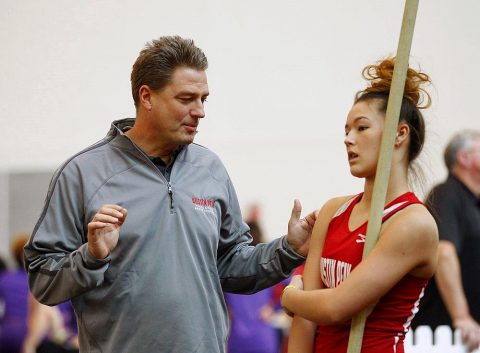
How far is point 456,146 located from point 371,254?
2630 millimetres

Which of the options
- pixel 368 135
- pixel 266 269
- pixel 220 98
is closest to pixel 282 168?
pixel 220 98

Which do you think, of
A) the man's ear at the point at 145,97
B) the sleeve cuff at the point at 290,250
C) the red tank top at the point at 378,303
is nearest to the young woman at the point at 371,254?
the red tank top at the point at 378,303

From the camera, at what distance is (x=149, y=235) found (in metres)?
2.62

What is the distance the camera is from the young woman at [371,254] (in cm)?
230

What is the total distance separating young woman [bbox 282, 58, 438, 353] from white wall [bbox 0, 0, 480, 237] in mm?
422

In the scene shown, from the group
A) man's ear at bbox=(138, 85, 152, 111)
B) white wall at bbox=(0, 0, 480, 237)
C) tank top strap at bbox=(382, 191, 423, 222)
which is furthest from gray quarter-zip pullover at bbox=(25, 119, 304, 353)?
white wall at bbox=(0, 0, 480, 237)

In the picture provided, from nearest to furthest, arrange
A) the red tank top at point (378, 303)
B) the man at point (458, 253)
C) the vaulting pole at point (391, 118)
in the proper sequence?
the vaulting pole at point (391, 118)
the red tank top at point (378, 303)
the man at point (458, 253)

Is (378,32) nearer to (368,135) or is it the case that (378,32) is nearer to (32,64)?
(32,64)

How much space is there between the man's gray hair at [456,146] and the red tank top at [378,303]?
2.42 meters

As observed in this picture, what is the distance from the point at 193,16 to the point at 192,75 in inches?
55.6

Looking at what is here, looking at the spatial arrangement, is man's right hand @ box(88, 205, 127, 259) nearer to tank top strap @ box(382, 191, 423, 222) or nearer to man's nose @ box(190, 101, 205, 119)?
man's nose @ box(190, 101, 205, 119)

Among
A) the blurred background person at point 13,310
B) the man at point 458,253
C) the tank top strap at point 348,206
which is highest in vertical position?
the tank top strap at point 348,206

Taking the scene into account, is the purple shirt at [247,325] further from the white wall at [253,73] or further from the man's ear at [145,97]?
the man's ear at [145,97]

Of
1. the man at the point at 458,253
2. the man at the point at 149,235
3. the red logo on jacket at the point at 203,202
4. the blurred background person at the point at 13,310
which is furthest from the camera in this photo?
the blurred background person at the point at 13,310
